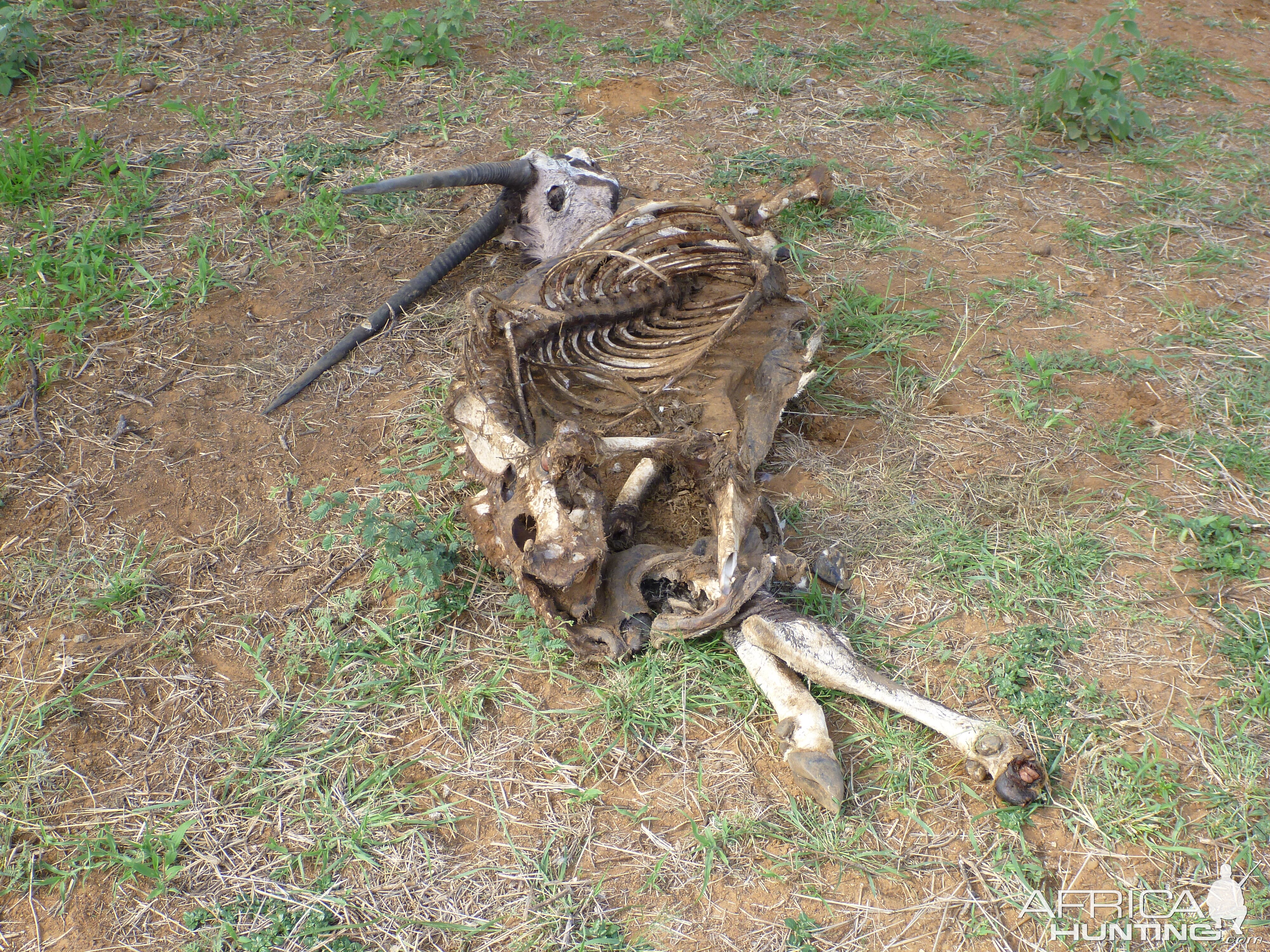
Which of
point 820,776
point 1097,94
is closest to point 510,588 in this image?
point 820,776

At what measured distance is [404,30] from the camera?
5.14m

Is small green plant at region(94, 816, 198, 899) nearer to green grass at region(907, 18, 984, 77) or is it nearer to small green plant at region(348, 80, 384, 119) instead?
small green plant at region(348, 80, 384, 119)

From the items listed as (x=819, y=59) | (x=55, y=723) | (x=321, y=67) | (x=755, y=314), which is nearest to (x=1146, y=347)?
(x=755, y=314)

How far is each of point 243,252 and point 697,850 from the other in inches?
131

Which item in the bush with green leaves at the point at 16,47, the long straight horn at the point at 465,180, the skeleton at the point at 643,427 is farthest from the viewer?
the bush with green leaves at the point at 16,47

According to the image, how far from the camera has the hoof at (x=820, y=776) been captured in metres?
2.21

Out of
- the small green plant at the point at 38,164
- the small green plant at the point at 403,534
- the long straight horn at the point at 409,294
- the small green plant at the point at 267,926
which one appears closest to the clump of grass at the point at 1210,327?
the long straight horn at the point at 409,294

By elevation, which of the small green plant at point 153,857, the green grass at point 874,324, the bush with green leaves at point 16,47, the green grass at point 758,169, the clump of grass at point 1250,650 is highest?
the bush with green leaves at point 16,47

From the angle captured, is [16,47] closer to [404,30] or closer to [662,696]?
[404,30]

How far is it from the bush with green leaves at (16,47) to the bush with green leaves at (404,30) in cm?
156

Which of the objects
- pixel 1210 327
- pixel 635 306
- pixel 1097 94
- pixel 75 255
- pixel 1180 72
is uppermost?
pixel 1097 94

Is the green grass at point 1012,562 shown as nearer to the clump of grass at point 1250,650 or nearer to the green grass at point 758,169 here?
the clump of grass at point 1250,650

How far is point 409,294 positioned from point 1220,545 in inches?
125

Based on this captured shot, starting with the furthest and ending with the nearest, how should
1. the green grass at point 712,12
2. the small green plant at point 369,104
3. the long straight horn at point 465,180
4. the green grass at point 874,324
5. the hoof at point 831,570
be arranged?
the green grass at point 712,12
the small green plant at point 369,104
the green grass at point 874,324
the long straight horn at point 465,180
the hoof at point 831,570
